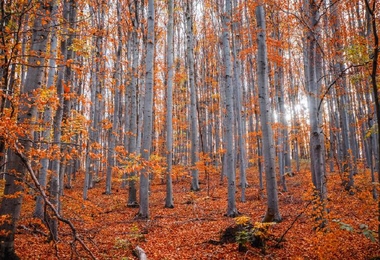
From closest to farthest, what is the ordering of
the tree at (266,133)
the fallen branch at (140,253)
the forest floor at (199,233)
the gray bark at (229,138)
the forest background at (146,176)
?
the forest background at (146,176) → the forest floor at (199,233) → the fallen branch at (140,253) → the tree at (266,133) → the gray bark at (229,138)

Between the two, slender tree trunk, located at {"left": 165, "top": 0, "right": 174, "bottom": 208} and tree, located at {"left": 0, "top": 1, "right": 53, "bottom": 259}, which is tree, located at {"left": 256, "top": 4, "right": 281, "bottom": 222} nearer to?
slender tree trunk, located at {"left": 165, "top": 0, "right": 174, "bottom": 208}

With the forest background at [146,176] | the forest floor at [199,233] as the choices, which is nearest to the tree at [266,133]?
the forest background at [146,176]

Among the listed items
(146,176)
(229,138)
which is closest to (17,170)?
(146,176)

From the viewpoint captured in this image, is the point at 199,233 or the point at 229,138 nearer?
the point at 199,233

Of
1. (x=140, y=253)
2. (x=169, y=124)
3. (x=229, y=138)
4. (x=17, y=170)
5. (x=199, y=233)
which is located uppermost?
(x=169, y=124)

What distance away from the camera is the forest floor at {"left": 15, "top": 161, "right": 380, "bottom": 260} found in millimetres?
4844

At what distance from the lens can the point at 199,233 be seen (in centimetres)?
747

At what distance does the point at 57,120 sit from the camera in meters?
6.75

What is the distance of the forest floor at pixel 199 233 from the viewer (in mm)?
4844

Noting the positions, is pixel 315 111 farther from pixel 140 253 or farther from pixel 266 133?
pixel 140 253

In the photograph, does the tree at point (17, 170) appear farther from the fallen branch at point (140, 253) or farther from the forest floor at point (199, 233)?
the fallen branch at point (140, 253)

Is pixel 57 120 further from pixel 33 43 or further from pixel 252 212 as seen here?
pixel 252 212

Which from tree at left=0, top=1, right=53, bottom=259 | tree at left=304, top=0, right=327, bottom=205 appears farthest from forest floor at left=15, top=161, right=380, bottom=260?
tree at left=304, top=0, right=327, bottom=205

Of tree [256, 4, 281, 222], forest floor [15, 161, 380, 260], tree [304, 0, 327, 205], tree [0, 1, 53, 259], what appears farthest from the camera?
tree [256, 4, 281, 222]
